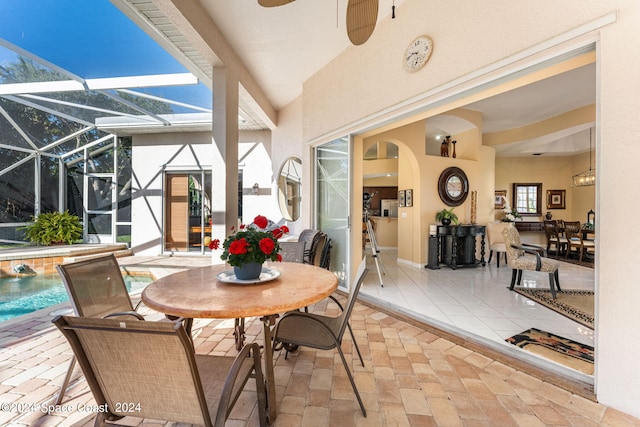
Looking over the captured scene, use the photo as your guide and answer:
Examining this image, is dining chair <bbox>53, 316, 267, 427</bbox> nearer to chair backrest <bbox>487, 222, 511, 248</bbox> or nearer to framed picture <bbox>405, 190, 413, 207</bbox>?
framed picture <bbox>405, 190, 413, 207</bbox>

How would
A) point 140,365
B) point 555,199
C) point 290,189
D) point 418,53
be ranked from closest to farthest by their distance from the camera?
point 140,365 < point 418,53 < point 290,189 < point 555,199

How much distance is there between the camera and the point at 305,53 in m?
3.86

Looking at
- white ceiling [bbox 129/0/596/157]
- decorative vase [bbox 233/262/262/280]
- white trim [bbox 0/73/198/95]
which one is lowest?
decorative vase [bbox 233/262/262/280]

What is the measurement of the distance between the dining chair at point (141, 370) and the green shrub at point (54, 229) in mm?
8250

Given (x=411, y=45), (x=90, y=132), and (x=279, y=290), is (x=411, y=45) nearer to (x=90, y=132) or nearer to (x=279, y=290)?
(x=279, y=290)

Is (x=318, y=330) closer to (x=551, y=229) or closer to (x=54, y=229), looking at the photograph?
(x=551, y=229)

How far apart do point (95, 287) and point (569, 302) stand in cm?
502

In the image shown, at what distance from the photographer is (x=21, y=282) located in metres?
5.04

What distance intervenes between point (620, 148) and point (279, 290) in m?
2.10

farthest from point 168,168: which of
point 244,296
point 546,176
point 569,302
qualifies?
point 546,176

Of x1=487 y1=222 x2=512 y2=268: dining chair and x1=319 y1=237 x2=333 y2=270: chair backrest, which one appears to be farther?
x1=487 y1=222 x2=512 y2=268: dining chair

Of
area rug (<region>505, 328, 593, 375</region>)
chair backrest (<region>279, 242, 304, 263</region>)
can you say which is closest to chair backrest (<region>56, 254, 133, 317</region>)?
chair backrest (<region>279, 242, 304, 263</region>)

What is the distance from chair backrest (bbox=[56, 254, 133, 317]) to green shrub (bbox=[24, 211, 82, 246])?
700 centimetres

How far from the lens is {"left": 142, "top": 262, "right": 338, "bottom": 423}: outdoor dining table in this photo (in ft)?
4.22
